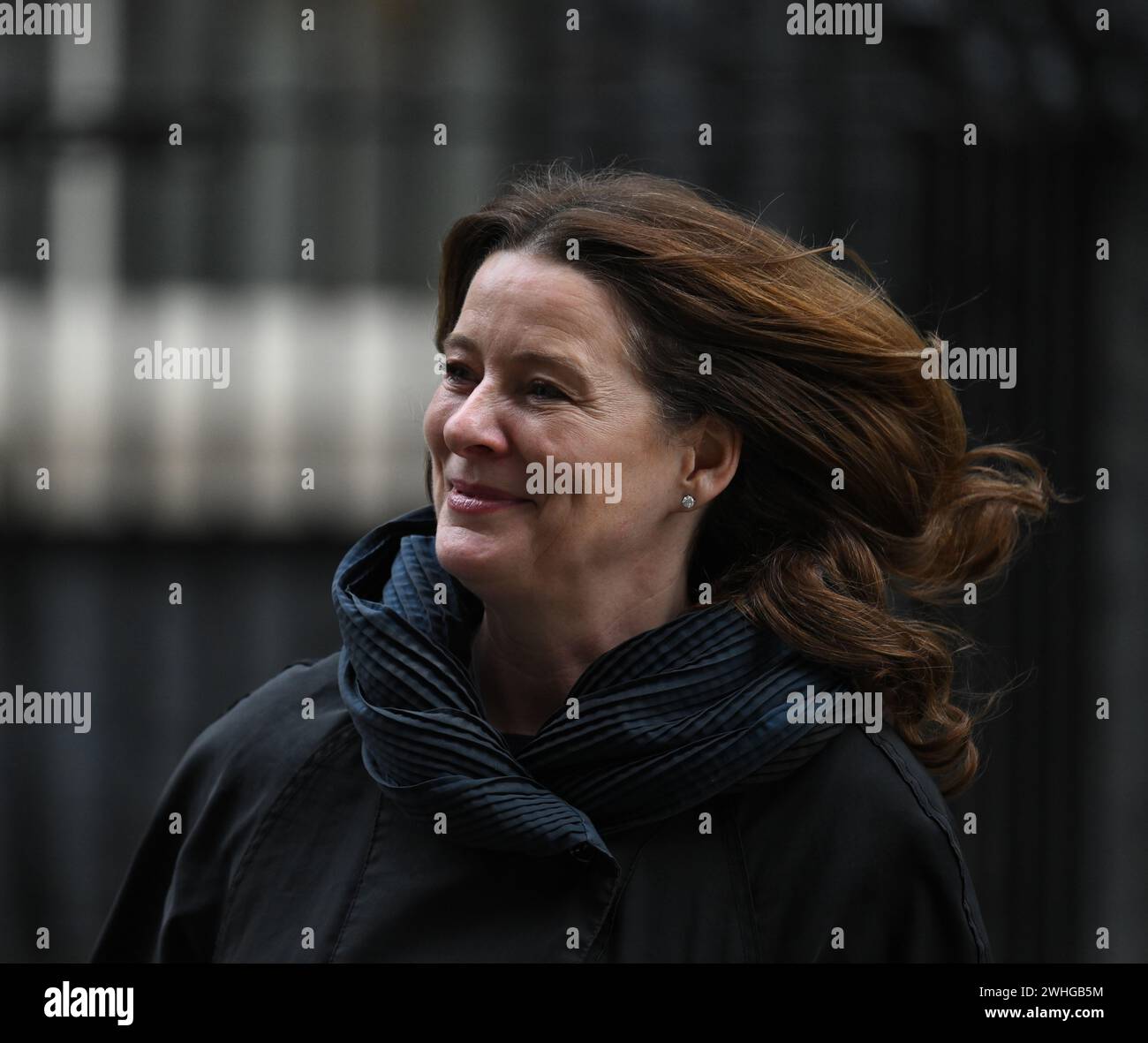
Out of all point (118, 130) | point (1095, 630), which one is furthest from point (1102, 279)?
point (118, 130)

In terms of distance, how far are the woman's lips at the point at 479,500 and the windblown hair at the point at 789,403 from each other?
0.25m

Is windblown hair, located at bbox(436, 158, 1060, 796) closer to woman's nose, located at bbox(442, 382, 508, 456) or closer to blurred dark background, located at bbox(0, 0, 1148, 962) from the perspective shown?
woman's nose, located at bbox(442, 382, 508, 456)

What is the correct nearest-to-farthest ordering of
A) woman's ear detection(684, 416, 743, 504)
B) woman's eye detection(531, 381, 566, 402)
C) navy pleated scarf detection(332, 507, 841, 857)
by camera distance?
1. navy pleated scarf detection(332, 507, 841, 857)
2. woman's eye detection(531, 381, 566, 402)
3. woman's ear detection(684, 416, 743, 504)

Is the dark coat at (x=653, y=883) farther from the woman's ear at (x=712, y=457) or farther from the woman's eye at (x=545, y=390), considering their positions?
the woman's eye at (x=545, y=390)

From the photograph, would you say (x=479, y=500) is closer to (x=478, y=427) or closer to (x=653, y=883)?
(x=478, y=427)

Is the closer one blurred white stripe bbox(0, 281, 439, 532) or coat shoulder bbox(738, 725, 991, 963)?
coat shoulder bbox(738, 725, 991, 963)

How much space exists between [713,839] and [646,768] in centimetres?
13

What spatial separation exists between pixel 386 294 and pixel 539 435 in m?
1.65

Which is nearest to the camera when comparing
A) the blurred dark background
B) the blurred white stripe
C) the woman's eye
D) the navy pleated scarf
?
the navy pleated scarf

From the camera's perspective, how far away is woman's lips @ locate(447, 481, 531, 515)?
1.74m

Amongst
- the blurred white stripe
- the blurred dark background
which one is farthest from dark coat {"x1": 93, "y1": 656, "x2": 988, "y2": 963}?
the blurred white stripe

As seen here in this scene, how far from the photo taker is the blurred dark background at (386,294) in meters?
3.09

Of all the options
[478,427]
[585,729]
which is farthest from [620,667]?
[478,427]

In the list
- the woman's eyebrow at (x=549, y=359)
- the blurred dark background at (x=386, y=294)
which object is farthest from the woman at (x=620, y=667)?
the blurred dark background at (x=386, y=294)
